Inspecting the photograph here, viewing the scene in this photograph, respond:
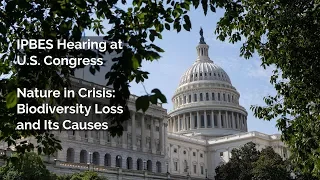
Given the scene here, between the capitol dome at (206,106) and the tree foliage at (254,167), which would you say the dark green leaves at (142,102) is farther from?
→ the capitol dome at (206,106)

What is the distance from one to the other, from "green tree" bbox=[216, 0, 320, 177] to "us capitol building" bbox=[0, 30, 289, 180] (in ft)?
160

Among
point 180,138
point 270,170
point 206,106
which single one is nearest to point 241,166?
point 270,170

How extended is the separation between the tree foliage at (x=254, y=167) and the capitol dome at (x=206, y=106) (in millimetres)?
61611

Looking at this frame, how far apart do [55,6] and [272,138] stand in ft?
399

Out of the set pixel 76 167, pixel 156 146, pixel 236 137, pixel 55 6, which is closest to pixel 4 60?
pixel 55 6

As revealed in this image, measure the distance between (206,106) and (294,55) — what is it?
123 metres

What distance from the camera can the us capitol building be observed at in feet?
266

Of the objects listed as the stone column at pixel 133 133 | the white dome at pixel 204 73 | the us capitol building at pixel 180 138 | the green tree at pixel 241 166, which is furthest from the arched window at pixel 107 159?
the white dome at pixel 204 73

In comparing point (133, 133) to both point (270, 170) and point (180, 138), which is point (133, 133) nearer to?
point (180, 138)

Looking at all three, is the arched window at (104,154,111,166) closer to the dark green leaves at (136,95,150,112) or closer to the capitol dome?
the capitol dome

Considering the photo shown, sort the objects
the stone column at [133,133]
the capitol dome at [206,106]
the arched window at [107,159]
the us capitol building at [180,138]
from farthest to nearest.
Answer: the capitol dome at [206,106] → the stone column at [133,133] → the arched window at [107,159] → the us capitol building at [180,138]

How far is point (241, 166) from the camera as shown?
7075 centimetres

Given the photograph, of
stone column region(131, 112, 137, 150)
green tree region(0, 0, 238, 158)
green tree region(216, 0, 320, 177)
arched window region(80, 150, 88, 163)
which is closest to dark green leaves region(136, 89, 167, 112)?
green tree region(0, 0, 238, 158)

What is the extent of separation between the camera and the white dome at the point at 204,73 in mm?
148625
